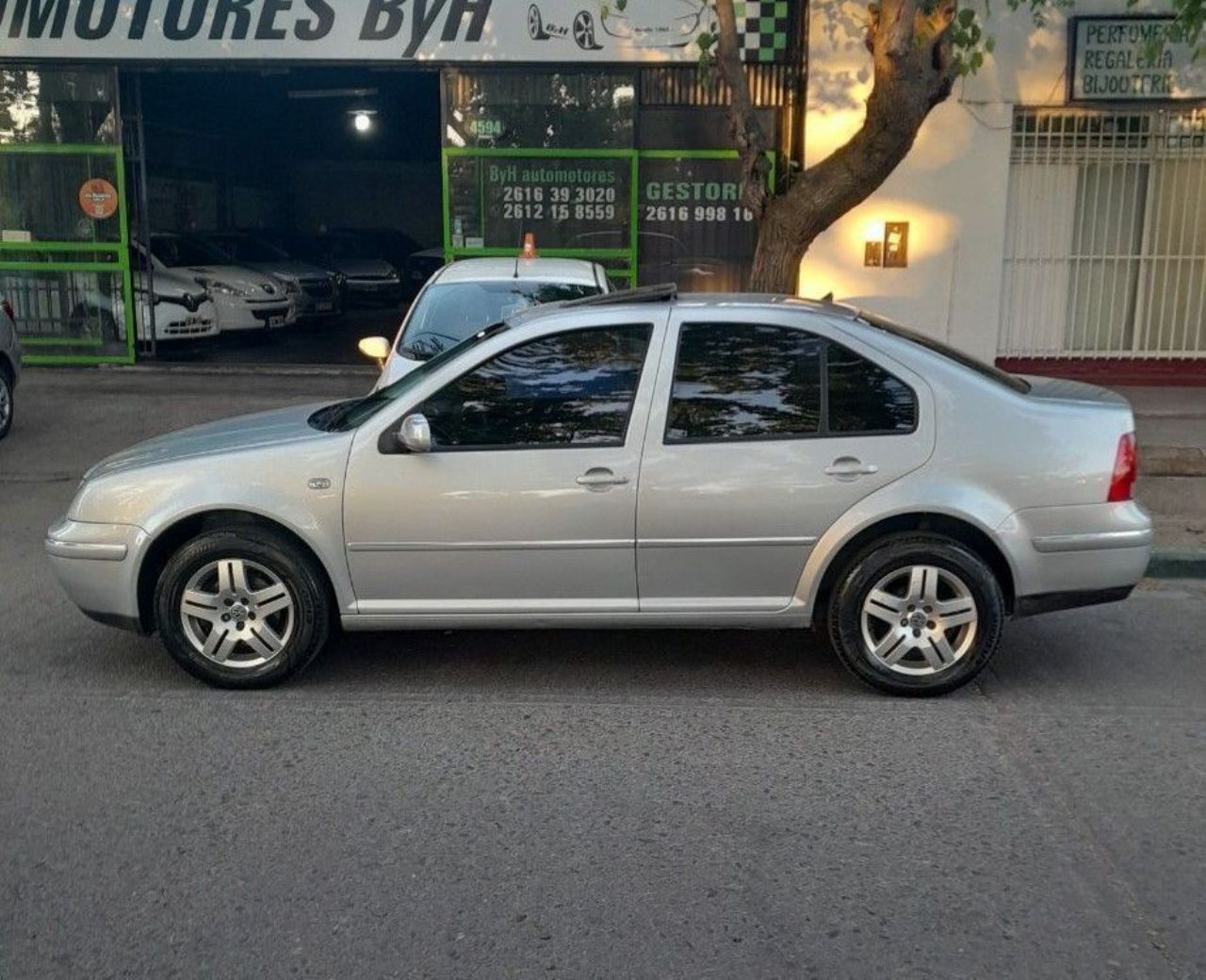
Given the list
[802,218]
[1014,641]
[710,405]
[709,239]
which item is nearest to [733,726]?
[710,405]

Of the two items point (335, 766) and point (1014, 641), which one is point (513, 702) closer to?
point (335, 766)

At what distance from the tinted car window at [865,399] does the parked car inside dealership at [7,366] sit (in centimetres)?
800

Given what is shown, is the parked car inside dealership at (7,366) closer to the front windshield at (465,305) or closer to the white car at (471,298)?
the white car at (471,298)

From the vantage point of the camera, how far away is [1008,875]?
3.78 metres

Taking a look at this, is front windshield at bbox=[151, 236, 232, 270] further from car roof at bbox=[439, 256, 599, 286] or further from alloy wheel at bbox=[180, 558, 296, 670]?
alloy wheel at bbox=[180, 558, 296, 670]

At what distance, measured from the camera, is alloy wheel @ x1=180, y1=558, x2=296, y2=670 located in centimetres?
519

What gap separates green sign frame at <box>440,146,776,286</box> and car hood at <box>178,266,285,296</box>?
15.4ft

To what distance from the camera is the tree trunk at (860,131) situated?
27.1 ft

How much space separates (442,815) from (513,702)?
1.07 m

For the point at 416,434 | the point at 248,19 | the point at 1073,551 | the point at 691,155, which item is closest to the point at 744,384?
the point at 416,434

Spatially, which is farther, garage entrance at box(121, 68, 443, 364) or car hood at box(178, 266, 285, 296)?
car hood at box(178, 266, 285, 296)

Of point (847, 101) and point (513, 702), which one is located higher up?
point (847, 101)

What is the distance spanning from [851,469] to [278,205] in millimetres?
26071

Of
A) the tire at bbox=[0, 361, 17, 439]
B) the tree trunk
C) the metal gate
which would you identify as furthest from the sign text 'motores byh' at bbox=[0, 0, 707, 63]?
the tire at bbox=[0, 361, 17, 439]
